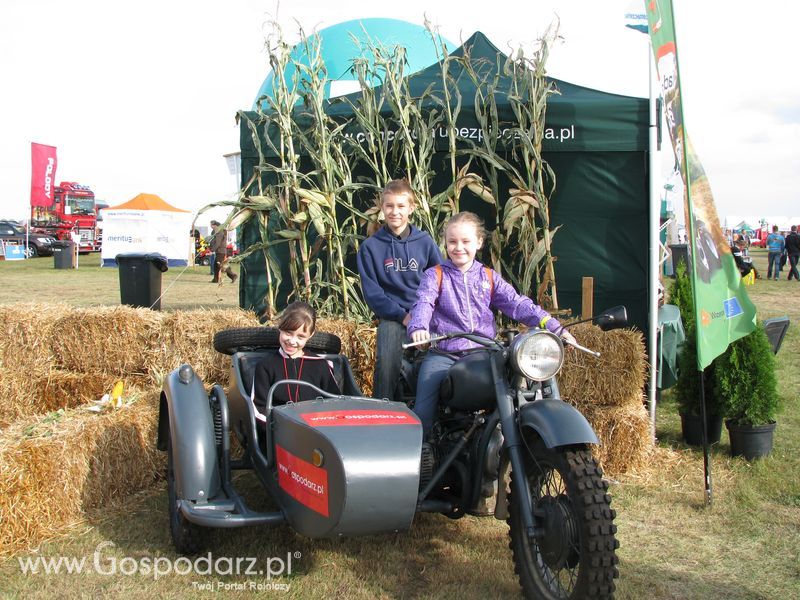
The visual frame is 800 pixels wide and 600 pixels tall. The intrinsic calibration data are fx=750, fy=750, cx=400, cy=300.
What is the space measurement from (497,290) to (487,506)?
98cm

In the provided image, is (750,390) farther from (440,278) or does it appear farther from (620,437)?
(440,278)

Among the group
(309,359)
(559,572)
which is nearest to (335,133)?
(309,359)

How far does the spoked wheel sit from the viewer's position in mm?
2475

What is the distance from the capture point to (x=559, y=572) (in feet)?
9.01

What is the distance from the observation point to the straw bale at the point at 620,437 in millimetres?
4570

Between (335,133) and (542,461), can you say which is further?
(335,133)

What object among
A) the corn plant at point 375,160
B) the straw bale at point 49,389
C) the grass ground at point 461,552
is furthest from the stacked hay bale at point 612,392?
the straw bale at point 49,389

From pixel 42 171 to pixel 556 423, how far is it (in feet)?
101

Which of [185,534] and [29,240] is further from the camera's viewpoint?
[29,240]

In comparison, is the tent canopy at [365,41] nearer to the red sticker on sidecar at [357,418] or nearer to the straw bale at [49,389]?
the straw bale at [49,389]

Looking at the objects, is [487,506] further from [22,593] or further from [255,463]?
[22,593]

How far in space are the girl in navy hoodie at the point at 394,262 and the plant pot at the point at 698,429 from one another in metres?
2.28

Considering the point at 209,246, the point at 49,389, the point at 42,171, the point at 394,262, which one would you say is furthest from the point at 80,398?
the point at 42,171

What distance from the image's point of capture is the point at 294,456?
285 centimetres
